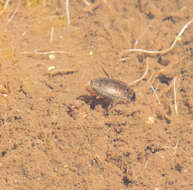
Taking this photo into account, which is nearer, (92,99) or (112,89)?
(112,89)

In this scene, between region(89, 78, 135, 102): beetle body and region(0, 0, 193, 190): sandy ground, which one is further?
region(89, 78, 135, 102): beetle body

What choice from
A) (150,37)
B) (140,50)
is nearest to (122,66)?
(140,50)

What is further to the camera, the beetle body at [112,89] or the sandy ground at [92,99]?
the beetle body at [112,89]

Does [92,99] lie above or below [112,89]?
below

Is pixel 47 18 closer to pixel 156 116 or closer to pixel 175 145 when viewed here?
pixel 156 116
